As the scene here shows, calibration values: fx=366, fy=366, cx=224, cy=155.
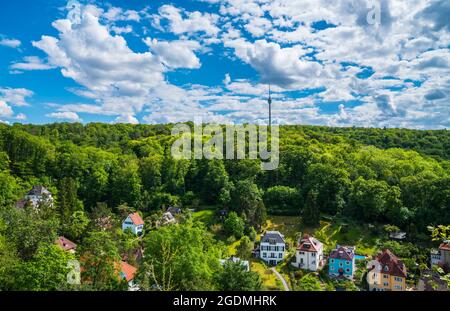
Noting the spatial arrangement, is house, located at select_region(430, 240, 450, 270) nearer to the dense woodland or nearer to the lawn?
the dense woodland

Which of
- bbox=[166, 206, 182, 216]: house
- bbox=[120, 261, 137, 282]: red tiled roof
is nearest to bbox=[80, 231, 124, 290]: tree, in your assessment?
bbox=[120, 261, 137, 282]: red tiled roof

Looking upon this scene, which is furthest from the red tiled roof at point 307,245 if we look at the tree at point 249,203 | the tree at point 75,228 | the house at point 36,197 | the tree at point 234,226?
the house at point 36,197

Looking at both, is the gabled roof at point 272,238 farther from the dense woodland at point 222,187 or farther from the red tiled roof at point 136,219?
the red tiled roof at point 136,219

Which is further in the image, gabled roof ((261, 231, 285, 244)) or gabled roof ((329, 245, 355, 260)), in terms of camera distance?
gabled roof ((261, 231, 285, 244))

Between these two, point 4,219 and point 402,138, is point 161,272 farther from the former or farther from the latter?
point 402,138

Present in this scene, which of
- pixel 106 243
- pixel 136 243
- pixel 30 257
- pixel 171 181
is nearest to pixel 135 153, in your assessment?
pixel 171 181

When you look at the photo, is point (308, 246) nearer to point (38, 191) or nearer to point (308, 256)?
point (308, 256)

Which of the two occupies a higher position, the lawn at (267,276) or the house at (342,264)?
the house at (342,264)
